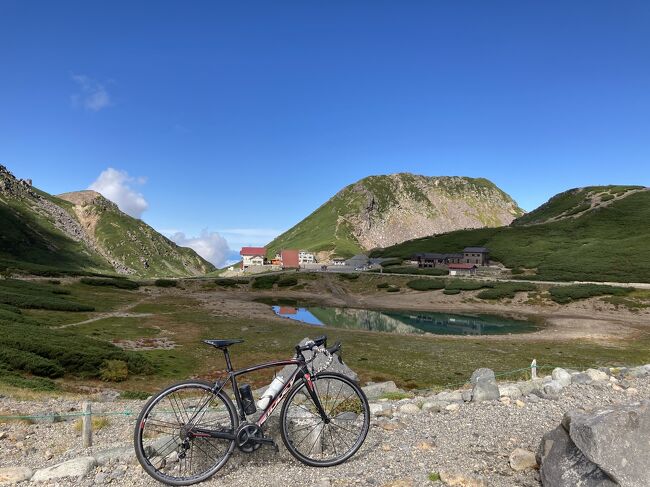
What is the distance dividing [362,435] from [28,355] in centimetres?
3004

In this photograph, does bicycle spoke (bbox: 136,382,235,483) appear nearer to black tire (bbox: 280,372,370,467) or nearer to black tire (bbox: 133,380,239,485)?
black tire (bbox: 133,380,239,485)

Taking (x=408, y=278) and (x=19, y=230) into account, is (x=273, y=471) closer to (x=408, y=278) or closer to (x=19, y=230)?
(x=408, y=278)

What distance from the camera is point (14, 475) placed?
25.0 feet

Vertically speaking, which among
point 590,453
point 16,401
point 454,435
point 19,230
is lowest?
point 16,401

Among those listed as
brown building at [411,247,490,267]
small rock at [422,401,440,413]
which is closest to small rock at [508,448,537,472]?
small rock at [422,401,440,413]

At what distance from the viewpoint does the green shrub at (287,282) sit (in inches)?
4882

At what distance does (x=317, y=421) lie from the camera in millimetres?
8484

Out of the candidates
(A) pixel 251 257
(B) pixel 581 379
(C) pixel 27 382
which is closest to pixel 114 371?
(C) pixel 27 382

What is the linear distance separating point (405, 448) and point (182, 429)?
4.93 meters

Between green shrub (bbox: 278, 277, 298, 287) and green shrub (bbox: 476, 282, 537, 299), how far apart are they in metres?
55.1

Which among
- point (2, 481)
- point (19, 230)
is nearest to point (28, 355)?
point (2, 481)

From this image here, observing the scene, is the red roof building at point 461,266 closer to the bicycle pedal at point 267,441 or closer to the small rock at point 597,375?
the small rock at point 597,375

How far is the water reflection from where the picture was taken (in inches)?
2766

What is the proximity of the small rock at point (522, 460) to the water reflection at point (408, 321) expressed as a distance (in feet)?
196
